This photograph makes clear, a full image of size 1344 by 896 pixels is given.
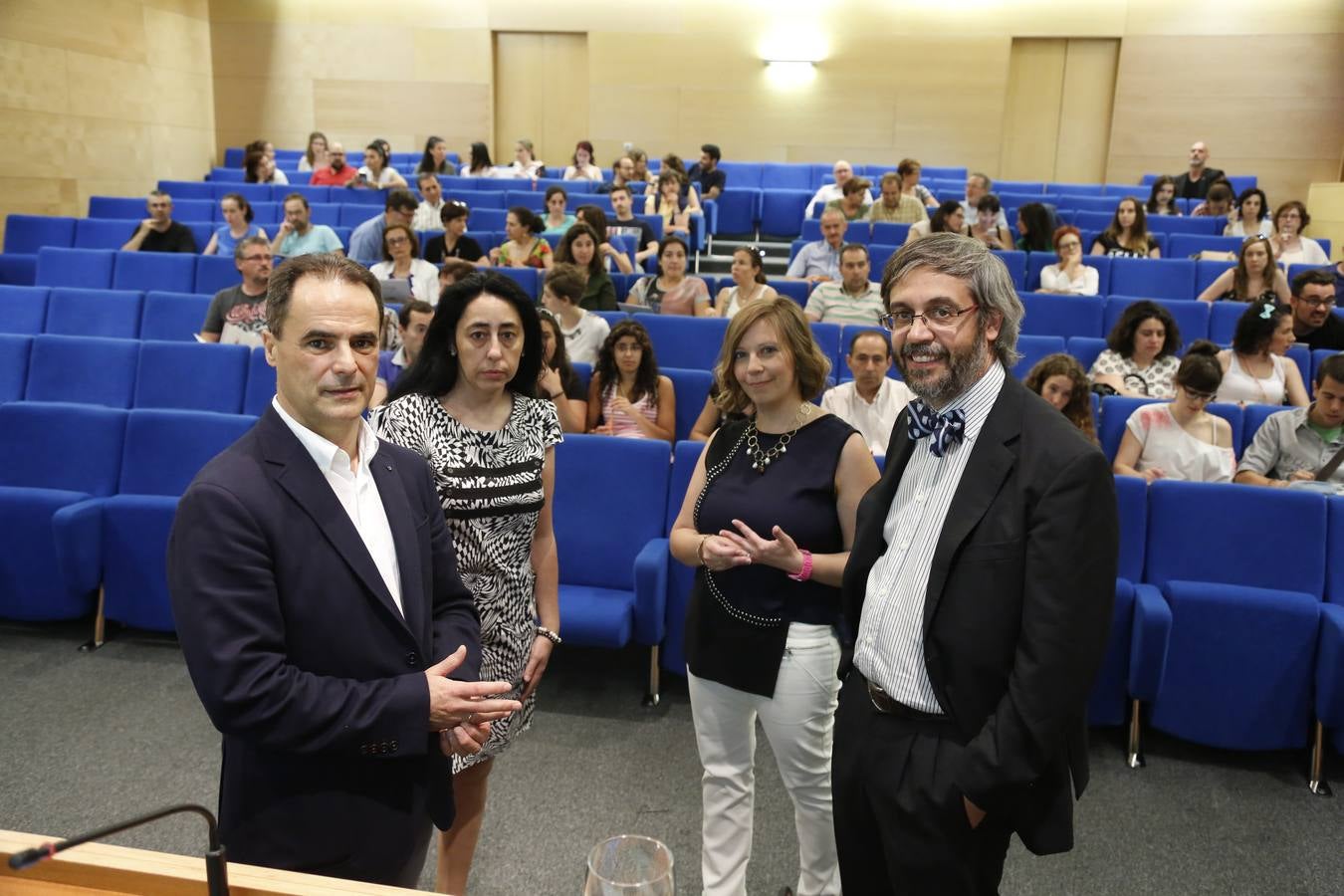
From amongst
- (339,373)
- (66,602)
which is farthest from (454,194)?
(339,373)

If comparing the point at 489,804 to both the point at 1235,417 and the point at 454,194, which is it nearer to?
the point at 1235,417

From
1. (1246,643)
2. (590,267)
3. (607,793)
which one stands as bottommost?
(607,793)

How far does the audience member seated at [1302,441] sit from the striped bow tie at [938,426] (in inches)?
98.1

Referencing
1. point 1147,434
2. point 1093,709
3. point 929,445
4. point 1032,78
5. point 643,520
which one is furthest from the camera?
point 1032,78

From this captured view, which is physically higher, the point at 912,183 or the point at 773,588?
the point at 912,183

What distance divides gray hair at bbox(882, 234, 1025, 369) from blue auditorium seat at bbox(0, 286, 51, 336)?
17.2 feet

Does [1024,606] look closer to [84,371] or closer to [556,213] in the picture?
[84,371]

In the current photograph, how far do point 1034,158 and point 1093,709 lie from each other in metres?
9.89

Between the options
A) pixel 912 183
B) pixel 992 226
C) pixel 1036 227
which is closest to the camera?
pixel 1036 227

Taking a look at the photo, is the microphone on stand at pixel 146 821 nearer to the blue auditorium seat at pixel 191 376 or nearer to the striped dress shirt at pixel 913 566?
the striped dress shirt at pixel 913 566

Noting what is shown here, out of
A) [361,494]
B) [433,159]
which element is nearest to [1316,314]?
[361,494]

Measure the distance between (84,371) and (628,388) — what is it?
2.32 m

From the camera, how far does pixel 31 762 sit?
244cm

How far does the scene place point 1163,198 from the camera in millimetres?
8203
